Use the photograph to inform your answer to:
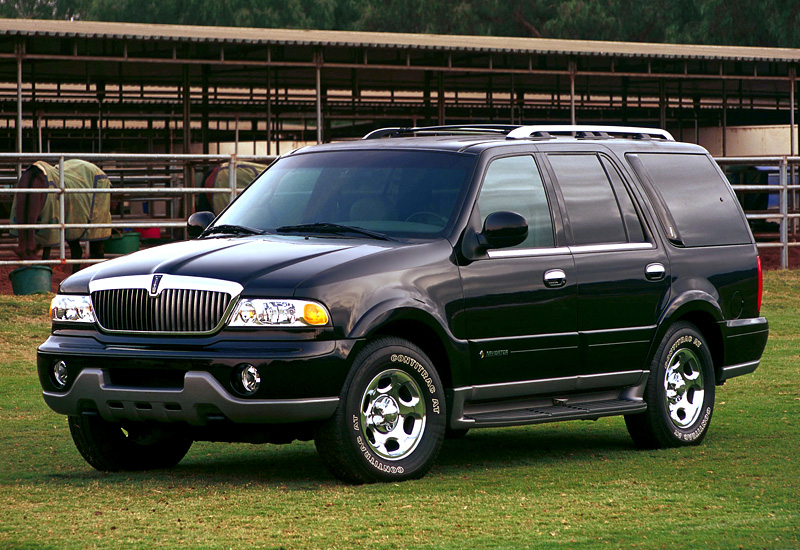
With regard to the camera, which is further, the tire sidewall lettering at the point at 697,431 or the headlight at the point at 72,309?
the tire sidewall lettering at the point at 697,431

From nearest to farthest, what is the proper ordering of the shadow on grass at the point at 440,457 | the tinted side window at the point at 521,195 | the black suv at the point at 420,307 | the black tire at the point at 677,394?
the black suv at the point at 420,307 → the shadow on grass at the point at 440,457 → the tinted side window at the point at 521,195 → the black tire at the point at 677,394

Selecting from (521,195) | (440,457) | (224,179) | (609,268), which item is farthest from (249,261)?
(224,179)

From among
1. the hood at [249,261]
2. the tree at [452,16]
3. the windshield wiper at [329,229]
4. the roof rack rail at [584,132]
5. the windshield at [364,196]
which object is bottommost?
the hood at [249,261]

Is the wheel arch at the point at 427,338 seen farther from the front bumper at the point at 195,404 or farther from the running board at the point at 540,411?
the front bumper at the point at 195,404

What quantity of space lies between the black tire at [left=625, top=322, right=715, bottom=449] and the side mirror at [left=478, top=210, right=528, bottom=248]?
1.60m

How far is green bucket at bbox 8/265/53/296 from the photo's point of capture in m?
17.5

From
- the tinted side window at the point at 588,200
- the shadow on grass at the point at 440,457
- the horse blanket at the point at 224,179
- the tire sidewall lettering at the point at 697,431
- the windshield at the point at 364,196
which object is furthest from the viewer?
the horse blanket at the point at 224,179

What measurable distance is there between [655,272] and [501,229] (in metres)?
1.50

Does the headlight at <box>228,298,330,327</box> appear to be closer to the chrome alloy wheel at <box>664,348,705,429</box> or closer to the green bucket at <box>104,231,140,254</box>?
the chrome alloy wheel at <box>664,348,705,429</box>

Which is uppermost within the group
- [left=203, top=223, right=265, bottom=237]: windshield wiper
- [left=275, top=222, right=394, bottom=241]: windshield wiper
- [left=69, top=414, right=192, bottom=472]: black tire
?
[left=275, top=222, right=394, bottom=241]: windshield wiper

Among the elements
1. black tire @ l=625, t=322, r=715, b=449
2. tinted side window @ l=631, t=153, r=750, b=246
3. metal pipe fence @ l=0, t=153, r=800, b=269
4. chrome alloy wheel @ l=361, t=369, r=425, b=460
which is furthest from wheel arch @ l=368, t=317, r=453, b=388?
metal pipe fence @ l=0, t=153, r=800, b=269

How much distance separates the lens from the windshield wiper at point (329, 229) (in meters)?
7.40

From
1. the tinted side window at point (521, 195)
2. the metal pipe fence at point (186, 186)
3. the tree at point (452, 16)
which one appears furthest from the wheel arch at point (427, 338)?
the tree at point (452, 16)

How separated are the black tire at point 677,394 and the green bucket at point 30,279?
431 inches
